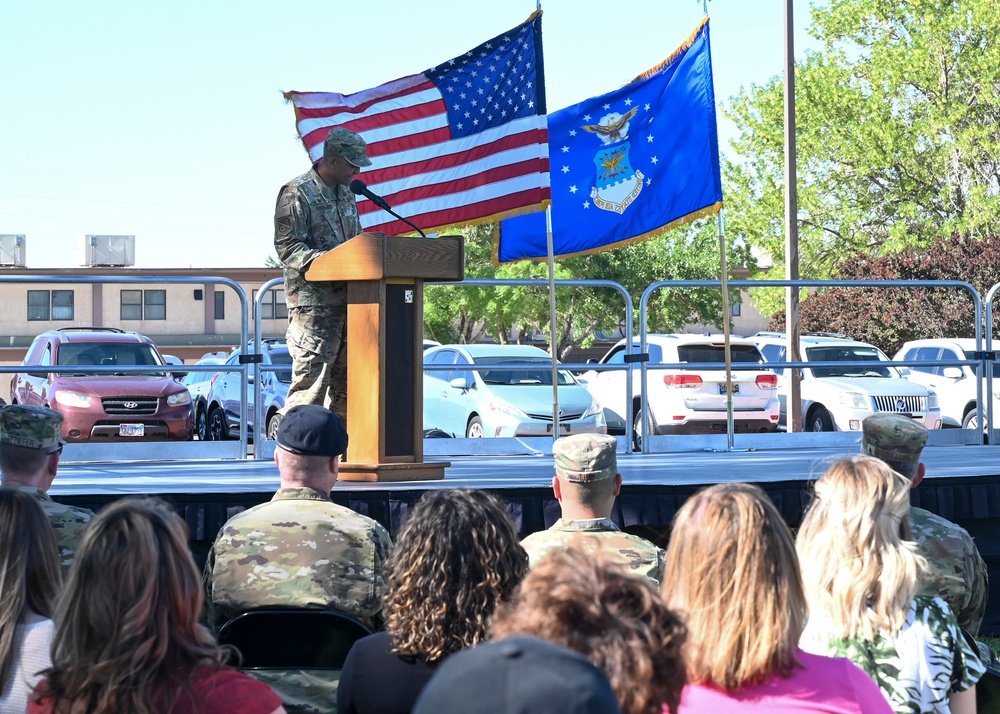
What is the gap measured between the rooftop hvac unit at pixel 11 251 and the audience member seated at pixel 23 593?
5494 centimetres

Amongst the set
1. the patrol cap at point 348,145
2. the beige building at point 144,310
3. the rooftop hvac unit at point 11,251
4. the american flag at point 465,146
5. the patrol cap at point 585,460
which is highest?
the rooftop hvac unit at point 11,251

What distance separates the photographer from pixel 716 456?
9047 mm

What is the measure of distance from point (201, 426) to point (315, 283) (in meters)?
12.4

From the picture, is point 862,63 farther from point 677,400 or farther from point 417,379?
point 417,379

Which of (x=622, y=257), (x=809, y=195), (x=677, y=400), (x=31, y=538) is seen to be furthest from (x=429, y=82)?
(x=622, y=257)

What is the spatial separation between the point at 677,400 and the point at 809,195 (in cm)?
1686

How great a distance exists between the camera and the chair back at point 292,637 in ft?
11.9

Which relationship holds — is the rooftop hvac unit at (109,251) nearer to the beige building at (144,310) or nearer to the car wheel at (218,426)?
the beige building at (144,310)

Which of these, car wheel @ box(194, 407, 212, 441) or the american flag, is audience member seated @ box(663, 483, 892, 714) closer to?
the american flag

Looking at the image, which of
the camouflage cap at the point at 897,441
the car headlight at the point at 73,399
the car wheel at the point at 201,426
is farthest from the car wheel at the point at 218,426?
the camouflage cap at the point at 897,441

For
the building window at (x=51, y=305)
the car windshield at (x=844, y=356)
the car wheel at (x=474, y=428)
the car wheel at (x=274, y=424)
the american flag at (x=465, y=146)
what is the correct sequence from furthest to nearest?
the building window at (x=51, y=305) → the car windshield at (x=844, y=356) → the car wheel at (x=474, y=428) → the american flag at (x=465, y=146) → the car wheel at (x=274, y=424)

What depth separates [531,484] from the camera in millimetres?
6527

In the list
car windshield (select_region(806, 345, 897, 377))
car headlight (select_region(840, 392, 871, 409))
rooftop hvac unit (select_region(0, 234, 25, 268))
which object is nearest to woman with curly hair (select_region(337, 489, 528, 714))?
car headlight (select_region(840, 392, 871, 409))

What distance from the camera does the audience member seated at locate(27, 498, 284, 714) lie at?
2.31 metres
